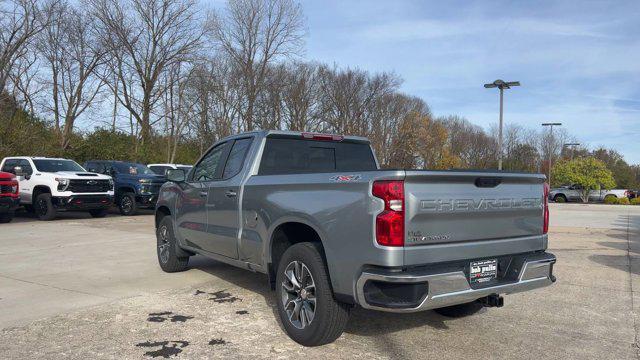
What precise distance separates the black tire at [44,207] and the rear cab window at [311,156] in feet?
39.8

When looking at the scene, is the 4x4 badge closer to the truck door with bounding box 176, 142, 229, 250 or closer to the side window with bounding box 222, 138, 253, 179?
the side window with bounding box 222, 138, 253, 179

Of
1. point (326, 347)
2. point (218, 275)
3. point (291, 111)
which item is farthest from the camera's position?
point (291, 111)

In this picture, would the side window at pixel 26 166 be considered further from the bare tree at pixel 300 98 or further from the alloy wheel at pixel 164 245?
the bare tree at pixel 300 98

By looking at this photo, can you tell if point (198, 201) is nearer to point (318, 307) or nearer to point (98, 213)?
point (318, 307)

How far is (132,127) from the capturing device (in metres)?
39.2

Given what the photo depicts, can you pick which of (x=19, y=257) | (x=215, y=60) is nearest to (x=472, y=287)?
(x=19, y=257)

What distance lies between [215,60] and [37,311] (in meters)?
35.3

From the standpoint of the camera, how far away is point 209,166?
6508 millimetres

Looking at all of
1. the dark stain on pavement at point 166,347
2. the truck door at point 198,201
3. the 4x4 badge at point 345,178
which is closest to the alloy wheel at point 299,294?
the 4x4 badge at point 345,178

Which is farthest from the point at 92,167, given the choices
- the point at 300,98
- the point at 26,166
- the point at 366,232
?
the point at 300,98

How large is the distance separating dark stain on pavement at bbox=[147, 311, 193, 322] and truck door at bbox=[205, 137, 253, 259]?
0.83 m

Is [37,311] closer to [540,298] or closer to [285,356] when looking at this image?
[285,356]

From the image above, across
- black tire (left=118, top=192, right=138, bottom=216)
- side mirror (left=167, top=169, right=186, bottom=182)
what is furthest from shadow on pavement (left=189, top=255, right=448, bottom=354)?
black tire (left=118, top=192, right=138, bottom=216)

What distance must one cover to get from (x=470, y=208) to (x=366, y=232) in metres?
0.90
